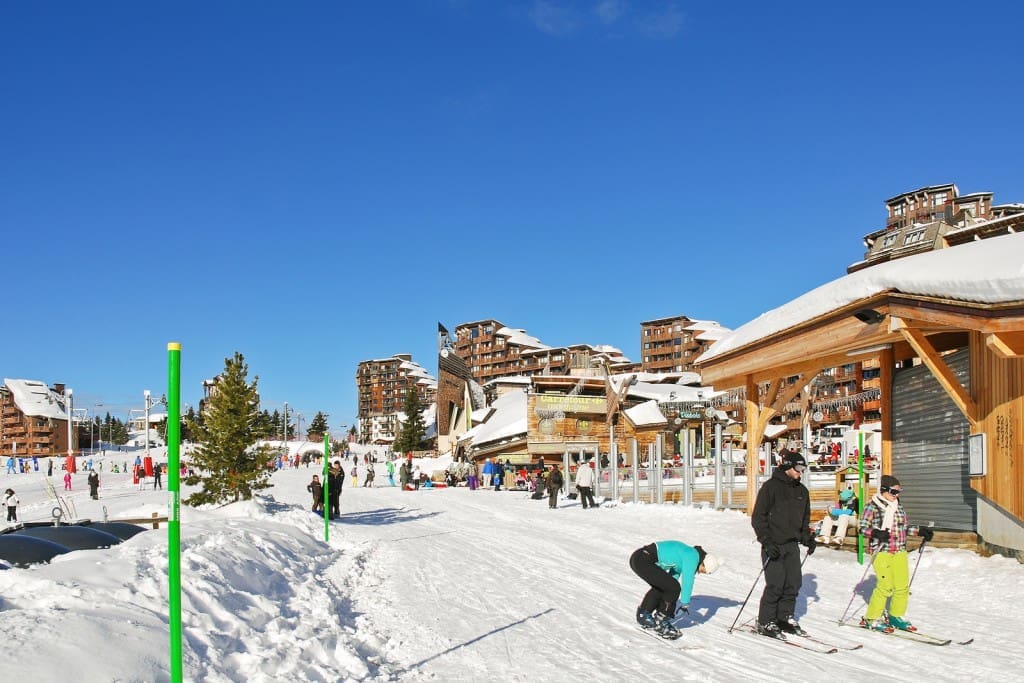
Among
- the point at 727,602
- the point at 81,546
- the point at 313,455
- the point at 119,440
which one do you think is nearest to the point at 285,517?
the point at 81,546

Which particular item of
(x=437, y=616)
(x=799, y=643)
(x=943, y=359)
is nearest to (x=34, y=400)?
(x=437, y=616)

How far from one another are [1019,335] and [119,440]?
6672 inches

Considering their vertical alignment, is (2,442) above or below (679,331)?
below

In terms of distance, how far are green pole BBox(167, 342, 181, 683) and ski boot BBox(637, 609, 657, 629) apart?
192 inches

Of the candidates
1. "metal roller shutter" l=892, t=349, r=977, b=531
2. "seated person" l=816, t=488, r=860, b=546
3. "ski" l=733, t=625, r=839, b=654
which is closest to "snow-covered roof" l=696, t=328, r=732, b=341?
"metal roller shutter" l=892, t=349, r=977, b=531

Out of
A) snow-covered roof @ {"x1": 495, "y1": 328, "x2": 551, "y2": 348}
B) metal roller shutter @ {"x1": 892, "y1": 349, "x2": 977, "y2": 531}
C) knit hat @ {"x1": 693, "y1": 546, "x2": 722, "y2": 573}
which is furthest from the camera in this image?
snow-covered roof @ {"x1": 495, "y1": 328, "x2": 551, "y2": 348}

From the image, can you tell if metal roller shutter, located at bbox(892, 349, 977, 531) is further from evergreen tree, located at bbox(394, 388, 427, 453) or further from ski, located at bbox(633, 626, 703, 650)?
evergreen tree, located at bbox(394, 388, 427, 453)

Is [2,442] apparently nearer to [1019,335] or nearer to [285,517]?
[285,517]

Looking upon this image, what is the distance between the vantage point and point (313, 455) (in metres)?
88.8

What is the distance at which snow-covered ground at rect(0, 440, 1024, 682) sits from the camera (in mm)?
5836

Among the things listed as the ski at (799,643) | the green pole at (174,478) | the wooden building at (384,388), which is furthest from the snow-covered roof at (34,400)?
the green pole at (174,478)

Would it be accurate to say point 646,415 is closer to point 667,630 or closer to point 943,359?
point 943,359

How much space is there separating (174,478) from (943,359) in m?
13.2

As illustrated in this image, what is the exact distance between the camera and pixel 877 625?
27.3 ft
